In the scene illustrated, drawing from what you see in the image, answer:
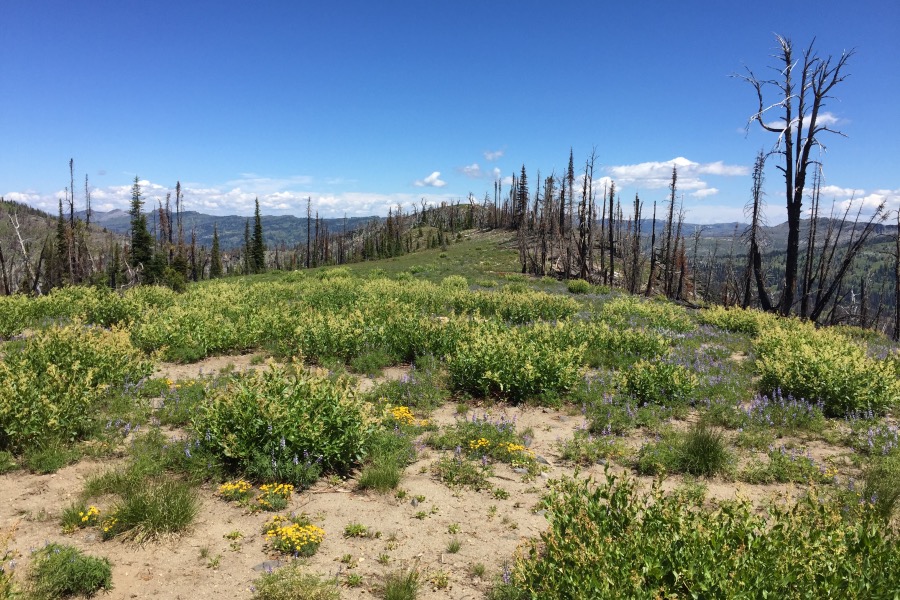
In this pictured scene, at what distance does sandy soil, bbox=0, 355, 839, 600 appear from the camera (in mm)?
4250

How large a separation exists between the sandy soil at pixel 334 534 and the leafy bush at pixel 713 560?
1.56ft

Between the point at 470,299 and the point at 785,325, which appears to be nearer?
the point at 785,325

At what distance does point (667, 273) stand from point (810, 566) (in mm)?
53454

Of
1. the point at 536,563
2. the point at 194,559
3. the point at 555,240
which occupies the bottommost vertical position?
the point at 194,559

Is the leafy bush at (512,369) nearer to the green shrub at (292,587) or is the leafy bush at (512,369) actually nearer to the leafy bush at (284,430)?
the leafy bush at (284,430)

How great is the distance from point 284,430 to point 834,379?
10.3 m

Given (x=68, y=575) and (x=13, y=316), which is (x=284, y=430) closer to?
(x=68, y=575)

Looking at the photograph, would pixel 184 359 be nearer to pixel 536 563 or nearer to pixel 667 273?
pixel 536 563

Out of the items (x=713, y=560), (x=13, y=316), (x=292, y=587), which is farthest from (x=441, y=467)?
(x=13, y=316)

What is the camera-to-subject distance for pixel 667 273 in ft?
169

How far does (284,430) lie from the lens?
6.30 metres

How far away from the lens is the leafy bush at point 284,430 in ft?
20.0

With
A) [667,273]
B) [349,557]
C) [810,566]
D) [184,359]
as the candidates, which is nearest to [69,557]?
Result: [349,557]

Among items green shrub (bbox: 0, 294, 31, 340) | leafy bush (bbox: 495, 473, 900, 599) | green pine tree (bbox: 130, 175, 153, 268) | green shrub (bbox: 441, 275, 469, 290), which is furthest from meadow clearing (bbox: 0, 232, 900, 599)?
green pine tree (bbox: 130, 175, 153, 268)
